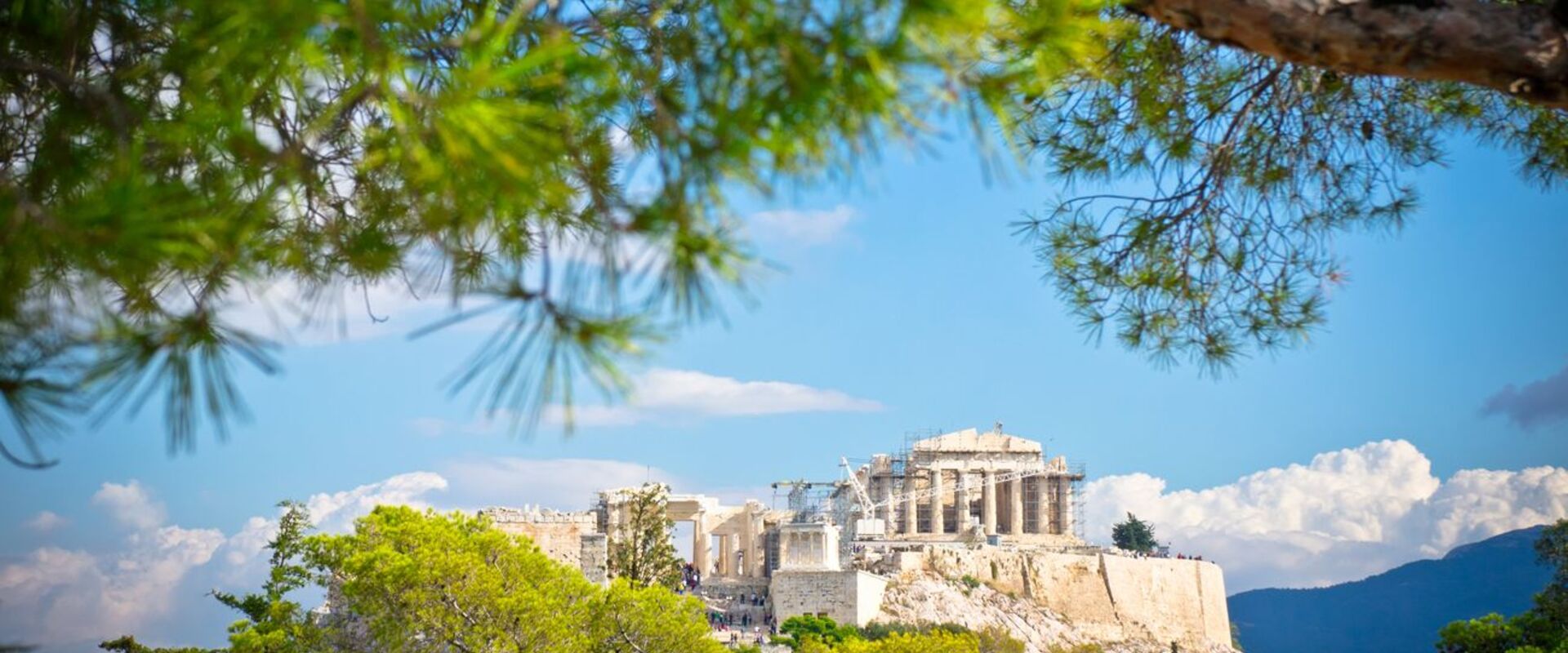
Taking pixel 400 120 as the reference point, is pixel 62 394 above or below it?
below

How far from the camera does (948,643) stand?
26156mm

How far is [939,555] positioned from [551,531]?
1496cm

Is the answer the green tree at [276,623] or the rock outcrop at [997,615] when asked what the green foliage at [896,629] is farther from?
the green tree at [276,623]

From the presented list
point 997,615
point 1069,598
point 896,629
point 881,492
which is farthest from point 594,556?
point 881,492

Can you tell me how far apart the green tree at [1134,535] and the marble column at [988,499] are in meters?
10.9

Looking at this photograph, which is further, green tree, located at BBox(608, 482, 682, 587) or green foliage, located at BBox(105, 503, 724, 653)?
green tree, located at BBox(608, 482, 682, 587)

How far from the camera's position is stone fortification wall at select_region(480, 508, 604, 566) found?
95.0ft

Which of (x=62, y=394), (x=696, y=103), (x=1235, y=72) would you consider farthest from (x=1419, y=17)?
(x=62, y=394)

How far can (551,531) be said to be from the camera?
2930 centimetres

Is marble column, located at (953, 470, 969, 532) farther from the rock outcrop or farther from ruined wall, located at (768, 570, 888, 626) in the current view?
ruined wall, located at (768, 570, 888, 626)

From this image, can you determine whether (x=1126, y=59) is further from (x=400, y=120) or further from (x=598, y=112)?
(x=400, y=120)

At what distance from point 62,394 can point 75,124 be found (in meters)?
0.86

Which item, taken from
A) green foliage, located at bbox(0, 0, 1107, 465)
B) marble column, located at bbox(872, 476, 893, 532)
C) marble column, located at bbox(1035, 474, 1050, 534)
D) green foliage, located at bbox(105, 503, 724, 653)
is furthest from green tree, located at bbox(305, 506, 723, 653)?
marble column, located at bbox(1035, 474, 1050, 534)

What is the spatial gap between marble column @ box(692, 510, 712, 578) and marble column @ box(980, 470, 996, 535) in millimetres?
10578
